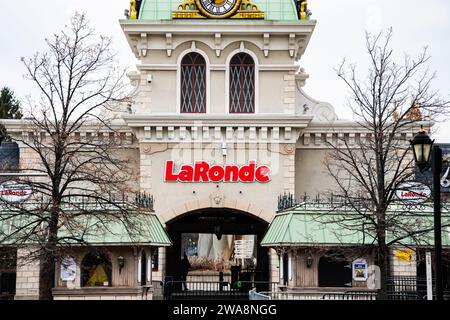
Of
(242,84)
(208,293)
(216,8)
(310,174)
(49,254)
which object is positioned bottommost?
(208,293)

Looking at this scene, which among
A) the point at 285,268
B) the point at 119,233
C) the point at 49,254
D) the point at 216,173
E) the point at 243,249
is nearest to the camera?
the point at 49,254

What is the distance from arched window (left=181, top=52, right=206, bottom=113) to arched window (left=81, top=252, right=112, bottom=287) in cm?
870

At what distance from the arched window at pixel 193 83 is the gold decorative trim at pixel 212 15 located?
1.77m

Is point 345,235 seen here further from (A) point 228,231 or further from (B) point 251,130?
(A) point 228,231

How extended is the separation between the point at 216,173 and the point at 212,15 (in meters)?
7.27

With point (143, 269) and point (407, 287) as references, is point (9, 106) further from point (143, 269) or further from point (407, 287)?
point (407, 287)

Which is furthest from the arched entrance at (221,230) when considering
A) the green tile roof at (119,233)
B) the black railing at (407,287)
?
the black railing at (407,287)

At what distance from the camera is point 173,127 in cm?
3562

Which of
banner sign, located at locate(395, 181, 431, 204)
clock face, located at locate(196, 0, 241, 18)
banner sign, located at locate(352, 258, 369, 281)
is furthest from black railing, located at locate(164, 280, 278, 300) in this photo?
clock face, located at locate(196, 0, 241, 18)

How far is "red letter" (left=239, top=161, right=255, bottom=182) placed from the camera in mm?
35656

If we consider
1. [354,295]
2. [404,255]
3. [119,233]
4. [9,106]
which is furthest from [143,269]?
[9,106]

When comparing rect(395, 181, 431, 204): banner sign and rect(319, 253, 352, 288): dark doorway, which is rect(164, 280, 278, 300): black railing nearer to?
rect(319, 253, 352, 288): dark doorway

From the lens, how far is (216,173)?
35594 mm

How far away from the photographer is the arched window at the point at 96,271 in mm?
30719
